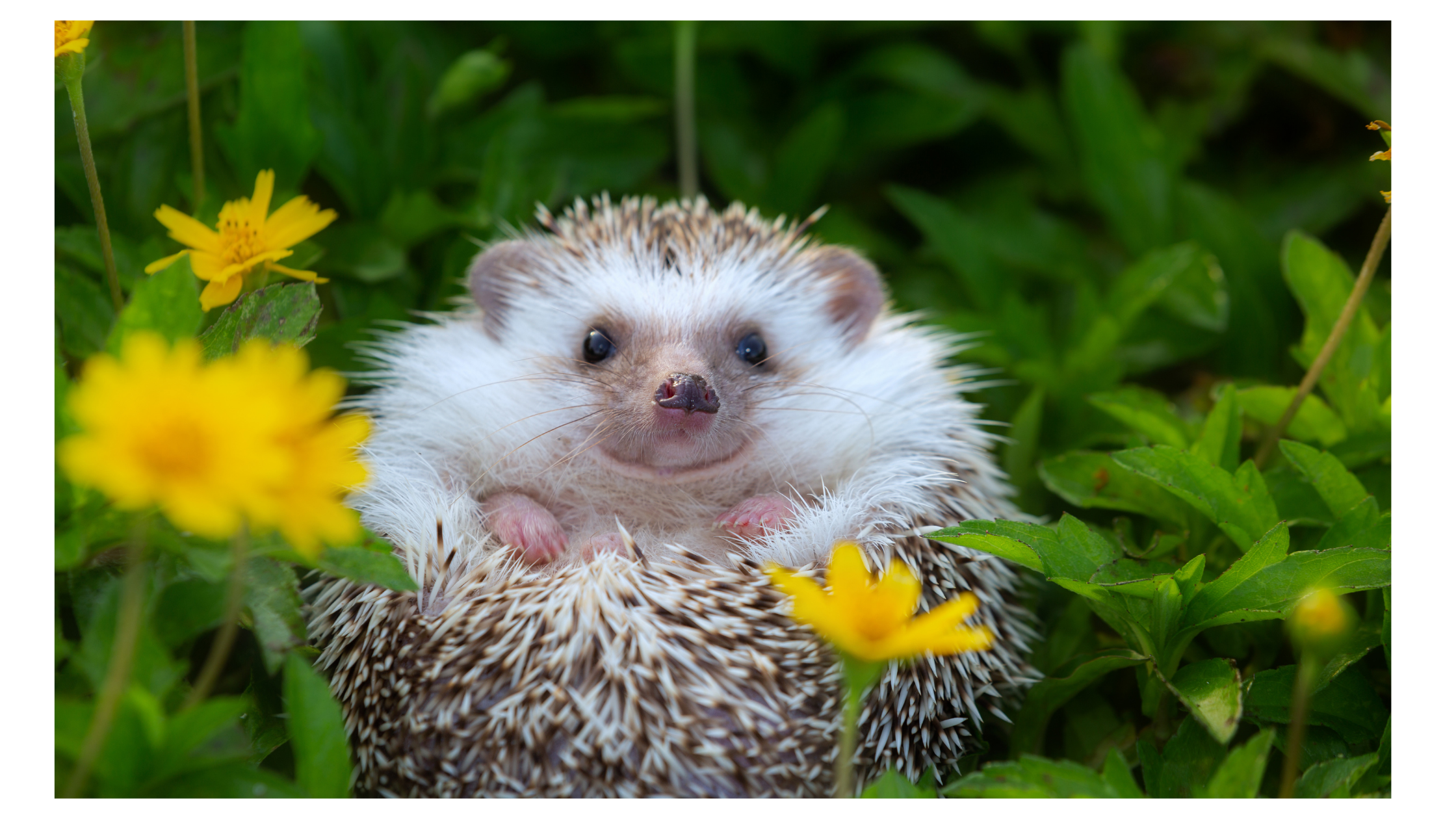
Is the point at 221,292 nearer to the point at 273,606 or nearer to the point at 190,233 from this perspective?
the point at 190,233

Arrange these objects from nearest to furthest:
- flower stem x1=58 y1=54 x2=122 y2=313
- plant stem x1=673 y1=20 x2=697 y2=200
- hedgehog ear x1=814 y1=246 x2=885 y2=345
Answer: flower stem x1=58 y1=54 x2=122 y2=313 < hedgehog ear x1=814 y1=246 x2=885 y2=345 < plant stem x1=673 y1=20 x2=697 y2=200

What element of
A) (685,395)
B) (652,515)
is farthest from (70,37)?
(652,515)

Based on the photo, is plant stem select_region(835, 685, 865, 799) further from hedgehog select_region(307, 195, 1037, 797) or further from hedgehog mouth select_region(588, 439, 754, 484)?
hedgehog mouth select_region(588, 439, 754, 484)

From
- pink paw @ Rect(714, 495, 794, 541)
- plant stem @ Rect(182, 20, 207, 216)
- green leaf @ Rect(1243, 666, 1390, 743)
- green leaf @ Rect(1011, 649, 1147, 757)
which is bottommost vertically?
green leaf @ Rect(1011, 649, 1147, 757)

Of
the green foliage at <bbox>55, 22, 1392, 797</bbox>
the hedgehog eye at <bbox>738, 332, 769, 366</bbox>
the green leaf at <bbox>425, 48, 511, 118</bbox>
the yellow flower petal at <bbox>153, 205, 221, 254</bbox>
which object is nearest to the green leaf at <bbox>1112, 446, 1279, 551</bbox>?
the green foliage at <bbox>55, 22, 1392, 797</bbox>

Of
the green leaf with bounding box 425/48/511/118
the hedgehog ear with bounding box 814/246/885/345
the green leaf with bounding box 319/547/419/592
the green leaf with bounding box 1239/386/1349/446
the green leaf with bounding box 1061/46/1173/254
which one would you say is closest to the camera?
the green leaf with bounding box 319/547/419/592

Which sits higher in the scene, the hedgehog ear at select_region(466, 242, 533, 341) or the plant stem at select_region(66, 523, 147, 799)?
the hedgehog ear at select_region(466, 242, 533, 341)

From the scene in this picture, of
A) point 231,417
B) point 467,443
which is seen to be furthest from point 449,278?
point 231,417
